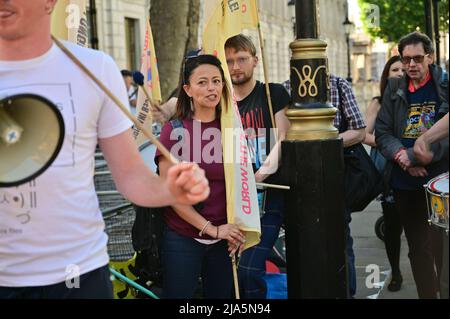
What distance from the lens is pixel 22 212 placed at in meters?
2.60

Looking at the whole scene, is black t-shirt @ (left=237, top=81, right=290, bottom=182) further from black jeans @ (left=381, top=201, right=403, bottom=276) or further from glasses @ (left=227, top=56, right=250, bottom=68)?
black jeans @ (left=381, top=201, right=403, bottom=276)

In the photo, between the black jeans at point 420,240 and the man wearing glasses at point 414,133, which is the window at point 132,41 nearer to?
the man wearing glasses at point 414,133

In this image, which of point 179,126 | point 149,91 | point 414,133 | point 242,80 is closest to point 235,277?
point 179,126

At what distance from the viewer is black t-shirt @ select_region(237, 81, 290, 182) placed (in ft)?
15.8

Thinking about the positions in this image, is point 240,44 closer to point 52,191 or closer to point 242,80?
point 242,80

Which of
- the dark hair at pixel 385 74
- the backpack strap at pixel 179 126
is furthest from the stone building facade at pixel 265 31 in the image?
the dark hair at pixel 385 74

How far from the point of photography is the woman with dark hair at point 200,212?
4227 mm

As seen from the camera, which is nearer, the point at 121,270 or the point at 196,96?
the point at 196,96

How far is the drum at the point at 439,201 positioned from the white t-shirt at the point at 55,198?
1.67m

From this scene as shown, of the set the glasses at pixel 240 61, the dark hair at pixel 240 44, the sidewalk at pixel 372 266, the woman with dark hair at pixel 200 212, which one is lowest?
the sidewalk at pixel 372 266

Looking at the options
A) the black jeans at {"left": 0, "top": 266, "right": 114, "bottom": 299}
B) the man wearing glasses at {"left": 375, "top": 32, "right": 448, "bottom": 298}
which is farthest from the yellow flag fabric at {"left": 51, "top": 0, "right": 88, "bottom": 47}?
the black jeans at {"left": 0, "top": 266, "right": 114, "bottom": 299}

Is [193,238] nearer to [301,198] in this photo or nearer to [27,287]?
[301,198]
